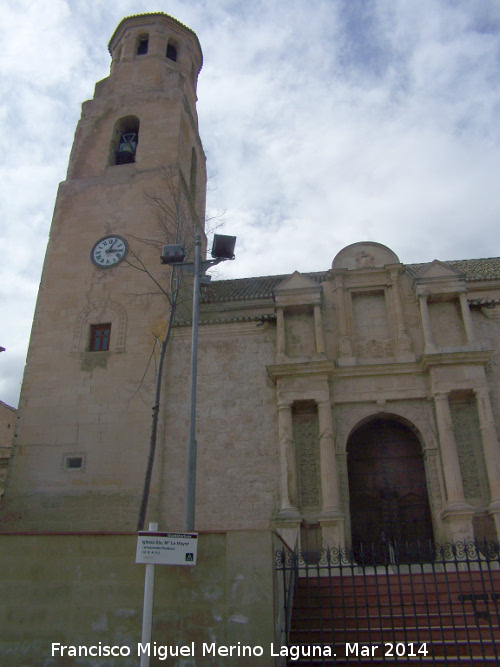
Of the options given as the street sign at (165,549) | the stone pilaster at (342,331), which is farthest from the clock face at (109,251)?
the street sign at (165,549)

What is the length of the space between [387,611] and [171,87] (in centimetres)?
2272

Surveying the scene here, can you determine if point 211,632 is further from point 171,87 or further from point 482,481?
point 171,87

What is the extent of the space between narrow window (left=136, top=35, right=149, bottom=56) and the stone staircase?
84.7ft

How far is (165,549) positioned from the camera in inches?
311

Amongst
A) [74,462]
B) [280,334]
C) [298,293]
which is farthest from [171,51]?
[74,462]

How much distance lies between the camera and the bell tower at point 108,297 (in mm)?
17859

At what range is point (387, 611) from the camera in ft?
32.3

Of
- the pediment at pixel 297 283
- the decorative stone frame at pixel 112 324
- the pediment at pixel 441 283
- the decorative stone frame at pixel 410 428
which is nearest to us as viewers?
the decorative stone frame at pixel 410 428

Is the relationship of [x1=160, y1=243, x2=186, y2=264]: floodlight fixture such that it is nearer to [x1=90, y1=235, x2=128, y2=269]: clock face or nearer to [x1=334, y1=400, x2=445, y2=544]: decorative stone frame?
[x1=334, y1=400, x2=445, y2=544]: decorative stone frame

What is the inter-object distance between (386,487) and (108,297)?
11.7m

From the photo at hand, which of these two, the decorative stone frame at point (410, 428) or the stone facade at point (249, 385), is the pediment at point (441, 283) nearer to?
the stone facade at point (249, 385)

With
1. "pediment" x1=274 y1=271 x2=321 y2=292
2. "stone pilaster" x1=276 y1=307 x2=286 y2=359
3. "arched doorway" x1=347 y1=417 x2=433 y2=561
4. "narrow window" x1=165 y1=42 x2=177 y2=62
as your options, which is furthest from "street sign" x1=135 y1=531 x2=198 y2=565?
"narrow window" x1=165 y1=42 x2=177 y2=62

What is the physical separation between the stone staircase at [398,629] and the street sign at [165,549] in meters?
1.75

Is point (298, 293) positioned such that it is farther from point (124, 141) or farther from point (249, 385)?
point (124, 141)
